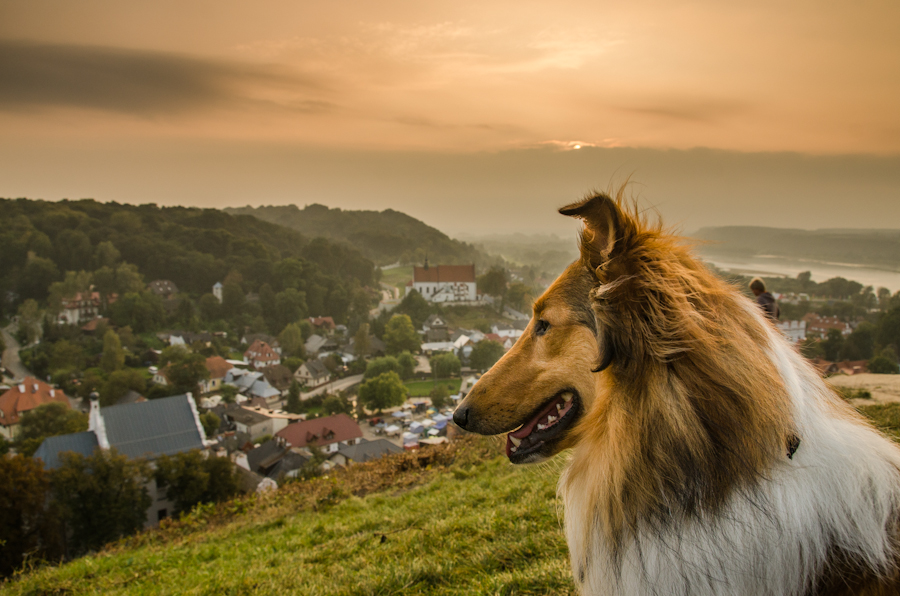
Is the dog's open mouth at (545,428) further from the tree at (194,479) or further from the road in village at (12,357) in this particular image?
the road in village at (12,357)

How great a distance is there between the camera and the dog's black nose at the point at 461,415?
1871 millimetres

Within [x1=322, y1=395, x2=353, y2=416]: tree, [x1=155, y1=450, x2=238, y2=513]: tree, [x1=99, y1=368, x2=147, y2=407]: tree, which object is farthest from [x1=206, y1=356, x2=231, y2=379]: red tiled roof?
[x1=155, y1=450, x2=238, y2=513]: tree

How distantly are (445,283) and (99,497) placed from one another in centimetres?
7424

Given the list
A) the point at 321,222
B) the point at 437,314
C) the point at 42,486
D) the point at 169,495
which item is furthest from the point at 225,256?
the point at 42,486

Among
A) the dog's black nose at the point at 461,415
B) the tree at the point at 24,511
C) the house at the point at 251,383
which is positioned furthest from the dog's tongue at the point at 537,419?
the house at the point at 251,383

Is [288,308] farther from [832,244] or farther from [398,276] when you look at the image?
[832,244]

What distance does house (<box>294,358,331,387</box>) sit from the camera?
6206cm

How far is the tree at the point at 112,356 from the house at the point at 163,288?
22030 mm

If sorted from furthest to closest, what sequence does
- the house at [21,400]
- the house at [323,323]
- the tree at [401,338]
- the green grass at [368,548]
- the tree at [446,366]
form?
the house at [323,323], the tree at [401,338], the tree at [446,366], the house at [21,400], the green grass at [368,548]

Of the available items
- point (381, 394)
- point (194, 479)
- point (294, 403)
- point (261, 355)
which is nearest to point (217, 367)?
point (261, 355)

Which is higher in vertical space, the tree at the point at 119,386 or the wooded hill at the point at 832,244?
the wooded hill at the point at 832,244

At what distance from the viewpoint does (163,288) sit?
8944 cm

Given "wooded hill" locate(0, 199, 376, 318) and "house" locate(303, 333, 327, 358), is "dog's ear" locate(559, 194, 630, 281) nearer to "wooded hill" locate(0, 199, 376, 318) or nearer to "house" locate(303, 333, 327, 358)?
"house" locate(303, 333, 327, 358)

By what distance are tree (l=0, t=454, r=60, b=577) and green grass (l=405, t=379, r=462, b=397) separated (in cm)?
3656
